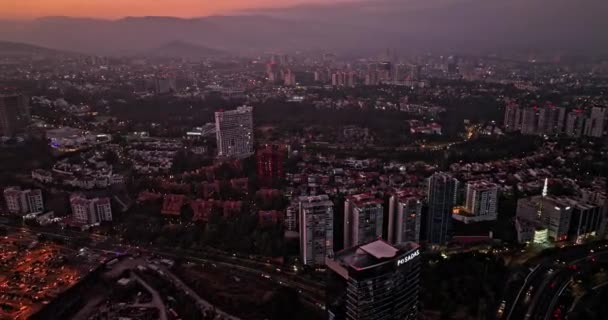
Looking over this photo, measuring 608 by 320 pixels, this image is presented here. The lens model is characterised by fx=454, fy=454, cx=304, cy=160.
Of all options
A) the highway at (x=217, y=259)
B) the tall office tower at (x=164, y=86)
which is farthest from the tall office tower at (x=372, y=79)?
the highway at (x=217, y=259)

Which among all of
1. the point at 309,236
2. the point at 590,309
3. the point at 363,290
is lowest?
the point at 590,309

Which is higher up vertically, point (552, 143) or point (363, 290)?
point (363, 290)

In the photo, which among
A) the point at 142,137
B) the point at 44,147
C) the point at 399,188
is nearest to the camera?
the point at 399,188

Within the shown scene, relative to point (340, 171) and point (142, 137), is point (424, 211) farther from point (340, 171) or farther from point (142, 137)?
point (142, 137)

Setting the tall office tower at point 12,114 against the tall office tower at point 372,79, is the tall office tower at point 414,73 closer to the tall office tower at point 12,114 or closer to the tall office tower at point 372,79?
the tall office tower at point 372,79

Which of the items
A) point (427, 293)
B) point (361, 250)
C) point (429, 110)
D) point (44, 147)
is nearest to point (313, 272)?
point (427, 293)

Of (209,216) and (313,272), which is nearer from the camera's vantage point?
(313,272)

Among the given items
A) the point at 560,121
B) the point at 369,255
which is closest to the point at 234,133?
the point at 369,255
